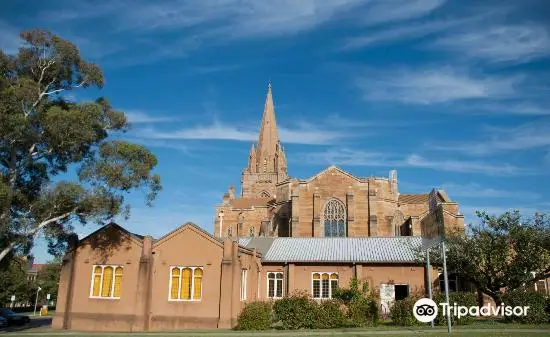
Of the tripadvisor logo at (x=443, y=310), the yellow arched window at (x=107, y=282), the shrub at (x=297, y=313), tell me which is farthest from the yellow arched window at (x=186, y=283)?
the tripadvisor logo at (x=443, y=310)

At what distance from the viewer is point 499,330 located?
20688 millimetres

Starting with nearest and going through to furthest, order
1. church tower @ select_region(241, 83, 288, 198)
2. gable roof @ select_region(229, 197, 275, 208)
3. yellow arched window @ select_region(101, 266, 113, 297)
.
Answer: yellow arched window @ select_region(101, 266, 113, 297), gable roof @ select_region(229, 197, 275, 208), church tower @ select_region(241, 83, 288, 198)

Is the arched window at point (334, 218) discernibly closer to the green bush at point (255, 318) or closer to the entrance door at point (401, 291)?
the entrance door at point (401, 291)

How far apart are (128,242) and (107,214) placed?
2.85m

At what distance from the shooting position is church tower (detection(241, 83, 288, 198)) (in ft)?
298

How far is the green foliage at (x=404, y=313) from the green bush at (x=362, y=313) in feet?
4.81

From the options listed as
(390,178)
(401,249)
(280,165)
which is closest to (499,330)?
(401,249)

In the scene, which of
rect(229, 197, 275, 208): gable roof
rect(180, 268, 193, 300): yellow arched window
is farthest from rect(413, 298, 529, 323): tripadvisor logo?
rect(229, 197, 275, 208): gable roof

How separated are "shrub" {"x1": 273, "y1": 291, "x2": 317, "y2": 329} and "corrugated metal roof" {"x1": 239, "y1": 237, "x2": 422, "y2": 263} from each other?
8450 millimetres

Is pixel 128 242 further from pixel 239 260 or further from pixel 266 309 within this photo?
pixel 266 309

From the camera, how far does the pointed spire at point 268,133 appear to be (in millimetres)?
93062

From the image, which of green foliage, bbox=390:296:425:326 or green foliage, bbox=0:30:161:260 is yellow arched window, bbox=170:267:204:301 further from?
green foliage, bbox=390:296:425:326

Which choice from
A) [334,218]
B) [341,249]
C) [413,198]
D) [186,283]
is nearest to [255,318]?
[186,283]

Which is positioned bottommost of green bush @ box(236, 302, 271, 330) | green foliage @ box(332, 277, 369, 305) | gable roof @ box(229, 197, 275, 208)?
green bush @ box(236, 302, 271, 330)
